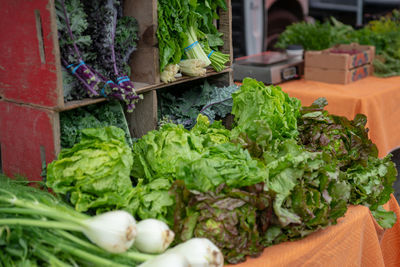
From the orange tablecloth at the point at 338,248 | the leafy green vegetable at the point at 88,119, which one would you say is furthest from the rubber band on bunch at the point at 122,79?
the orange tablecloth at the point at 338,248

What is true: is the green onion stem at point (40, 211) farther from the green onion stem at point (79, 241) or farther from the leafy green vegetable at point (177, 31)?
the leafy green vegetable at point (177, 31)

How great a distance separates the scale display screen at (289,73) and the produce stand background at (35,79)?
2.15 meters

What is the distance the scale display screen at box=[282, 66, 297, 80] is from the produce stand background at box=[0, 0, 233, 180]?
7.06ft

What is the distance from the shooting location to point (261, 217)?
1.61 meters

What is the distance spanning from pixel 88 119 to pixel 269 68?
2294mm

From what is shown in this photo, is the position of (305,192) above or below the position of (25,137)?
below

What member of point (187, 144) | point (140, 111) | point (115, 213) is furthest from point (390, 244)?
point (115, 213)

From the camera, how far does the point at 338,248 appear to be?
1.79 meters

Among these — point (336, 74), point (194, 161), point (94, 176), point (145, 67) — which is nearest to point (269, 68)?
point (336, 74)

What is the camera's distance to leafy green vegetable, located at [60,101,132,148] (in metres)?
1.86

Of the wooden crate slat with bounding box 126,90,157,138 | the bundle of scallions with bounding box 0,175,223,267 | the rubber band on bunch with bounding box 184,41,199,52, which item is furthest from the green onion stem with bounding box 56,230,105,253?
the rubber band on bunch with bounding box 184,41,199,52

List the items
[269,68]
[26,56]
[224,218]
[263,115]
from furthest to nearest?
[269,68] → [263,115] → [26,56] → [224,218]

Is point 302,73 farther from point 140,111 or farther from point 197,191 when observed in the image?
point 197,191

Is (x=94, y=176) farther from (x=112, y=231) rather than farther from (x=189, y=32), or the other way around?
(x=189, y=32)
